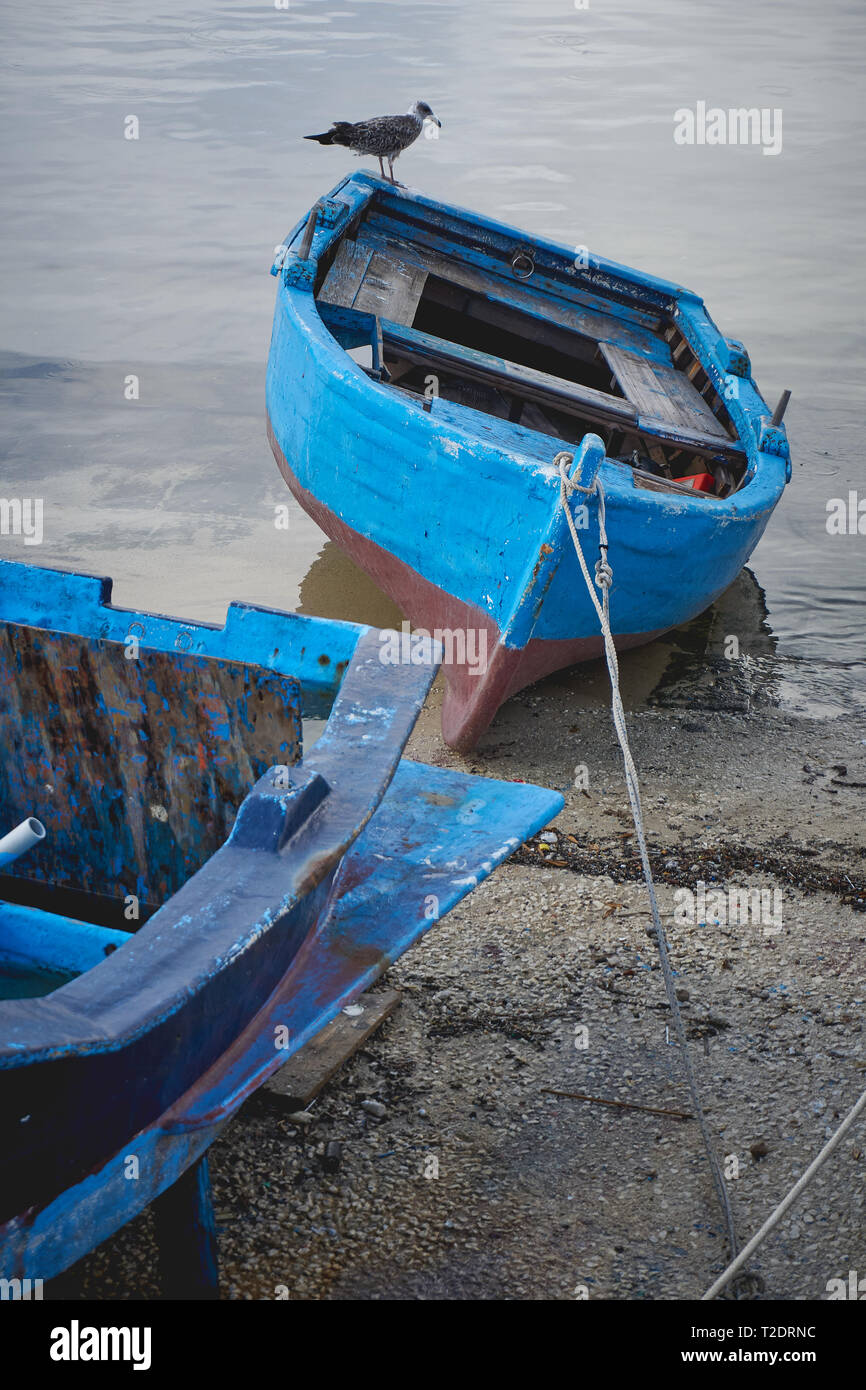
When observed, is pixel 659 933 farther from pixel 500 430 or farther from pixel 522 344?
pixel 522 344

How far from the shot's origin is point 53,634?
3104mm

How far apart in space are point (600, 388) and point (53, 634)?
18.8 ft

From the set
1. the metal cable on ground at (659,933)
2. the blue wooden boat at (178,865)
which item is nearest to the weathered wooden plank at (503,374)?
the metal cable on ground at (659,933)

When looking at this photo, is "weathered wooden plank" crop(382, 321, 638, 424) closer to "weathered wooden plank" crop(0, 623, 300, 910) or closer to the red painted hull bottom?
the red painted hull bottom

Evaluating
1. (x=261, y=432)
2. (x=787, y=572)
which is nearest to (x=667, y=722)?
(x=787, y=572)

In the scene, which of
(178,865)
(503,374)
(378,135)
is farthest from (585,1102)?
(378,135)

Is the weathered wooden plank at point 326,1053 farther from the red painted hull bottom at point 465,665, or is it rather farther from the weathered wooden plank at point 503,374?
the weathered wooden plank at point 503,374

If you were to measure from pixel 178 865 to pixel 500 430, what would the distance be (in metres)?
3.25

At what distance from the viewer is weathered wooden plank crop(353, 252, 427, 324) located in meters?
7.15

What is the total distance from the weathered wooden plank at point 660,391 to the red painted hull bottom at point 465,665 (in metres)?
1.52

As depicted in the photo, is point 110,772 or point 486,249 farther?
point 486,249

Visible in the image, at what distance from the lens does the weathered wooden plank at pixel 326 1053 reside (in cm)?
A: 325

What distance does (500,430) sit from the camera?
5785 millimetres

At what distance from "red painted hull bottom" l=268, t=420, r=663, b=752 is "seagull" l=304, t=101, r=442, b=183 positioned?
3.06 meters
